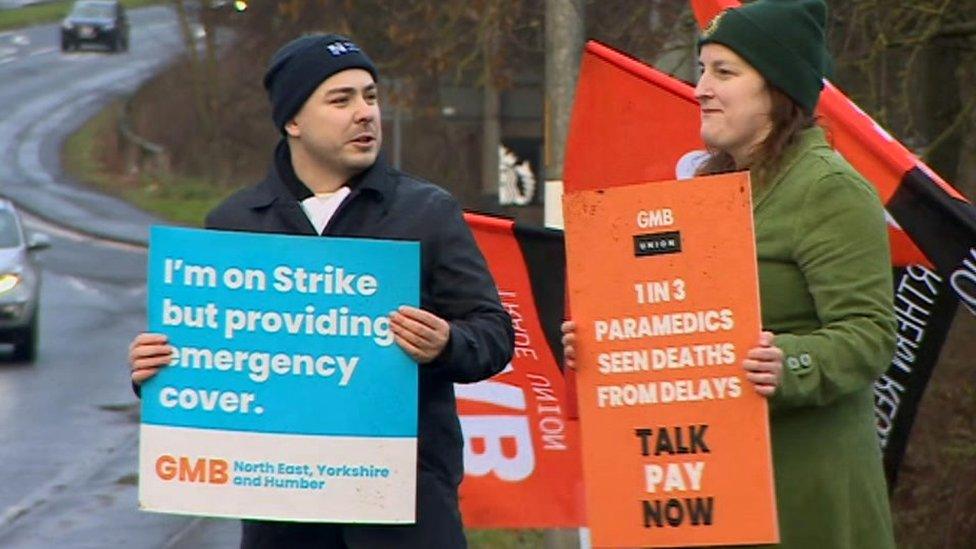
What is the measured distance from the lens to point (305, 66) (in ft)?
13.7

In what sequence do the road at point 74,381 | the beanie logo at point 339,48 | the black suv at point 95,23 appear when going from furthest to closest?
the black suv at point 95,23, the road at point 74,381, the beanie logo at point 339,48

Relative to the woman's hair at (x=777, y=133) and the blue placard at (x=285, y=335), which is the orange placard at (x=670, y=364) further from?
the blue placard at (x=285, y=335)

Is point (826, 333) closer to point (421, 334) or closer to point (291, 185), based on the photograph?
point (421, 334)

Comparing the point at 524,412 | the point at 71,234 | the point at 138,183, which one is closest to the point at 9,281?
the point at 524,412

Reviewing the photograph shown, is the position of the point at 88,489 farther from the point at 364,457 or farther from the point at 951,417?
the point at 364,457

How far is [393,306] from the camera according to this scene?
3.96m

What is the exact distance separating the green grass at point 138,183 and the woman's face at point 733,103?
3282cm

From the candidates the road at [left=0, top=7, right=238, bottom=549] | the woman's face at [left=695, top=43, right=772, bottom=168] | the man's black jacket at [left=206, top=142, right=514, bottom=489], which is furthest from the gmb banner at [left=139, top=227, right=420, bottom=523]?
the road at [left=0, top=7, right=238, bottom=549]

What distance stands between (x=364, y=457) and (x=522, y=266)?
2.45 m

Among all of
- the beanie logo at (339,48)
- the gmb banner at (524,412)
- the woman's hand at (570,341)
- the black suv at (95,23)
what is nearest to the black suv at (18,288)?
the gmb banner at (524,412)

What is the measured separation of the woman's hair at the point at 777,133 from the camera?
382 centimetres

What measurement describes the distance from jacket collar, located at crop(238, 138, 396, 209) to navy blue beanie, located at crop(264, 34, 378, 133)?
0.08 metres

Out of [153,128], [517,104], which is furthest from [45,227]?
[153,128]

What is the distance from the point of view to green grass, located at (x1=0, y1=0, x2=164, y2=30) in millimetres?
75688
